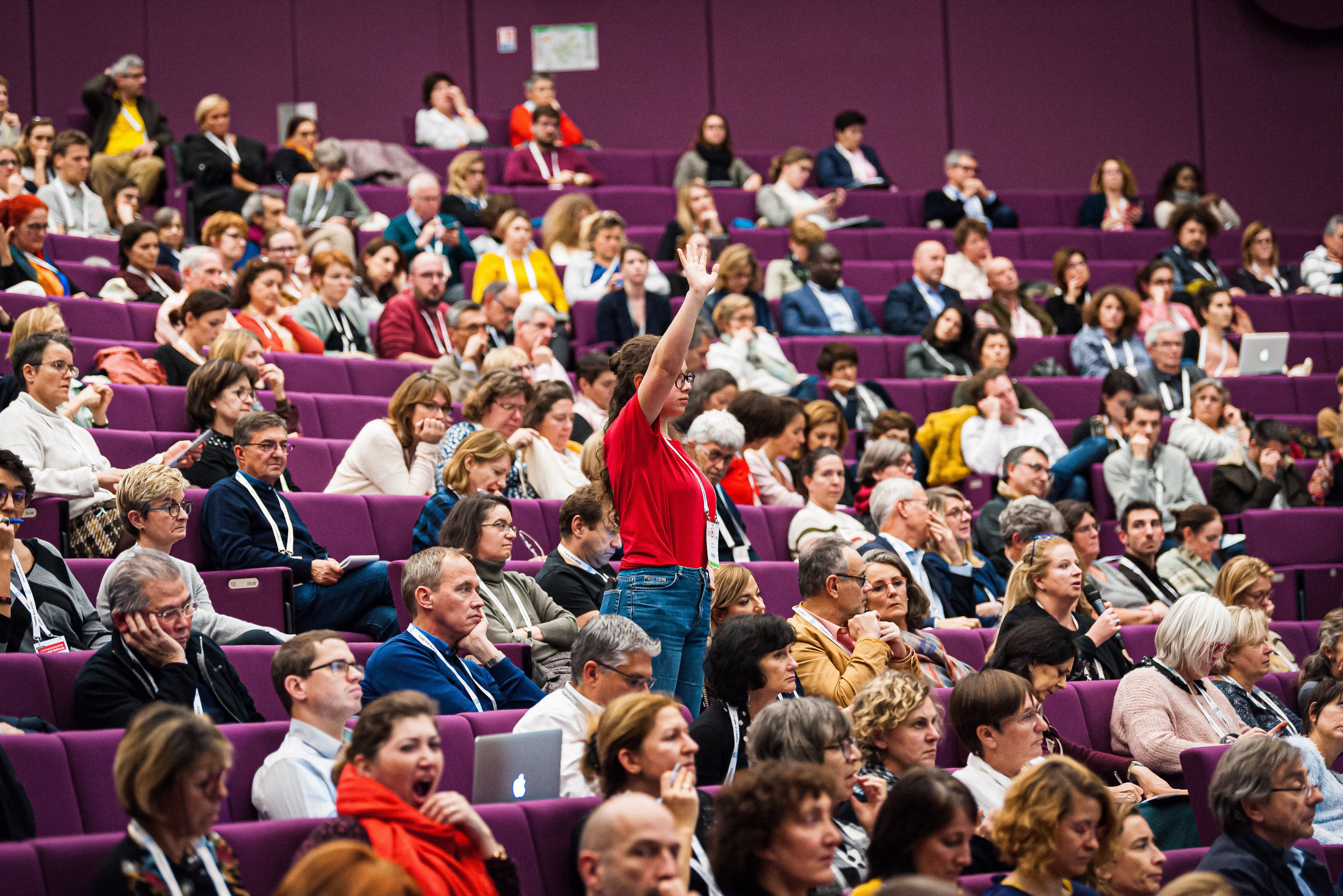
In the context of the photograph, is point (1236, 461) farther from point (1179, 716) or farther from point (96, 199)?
point (96, 199)

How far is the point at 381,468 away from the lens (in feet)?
13.3

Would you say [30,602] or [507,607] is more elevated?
[30,602]

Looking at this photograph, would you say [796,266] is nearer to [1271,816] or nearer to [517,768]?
[1271,816]

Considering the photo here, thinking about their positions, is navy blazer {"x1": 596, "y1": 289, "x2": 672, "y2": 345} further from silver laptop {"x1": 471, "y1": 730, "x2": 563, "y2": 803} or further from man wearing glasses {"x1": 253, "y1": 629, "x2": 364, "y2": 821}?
silver laptop {"x1": 471, "y1": 730, "x2": 563, "y2": 803}

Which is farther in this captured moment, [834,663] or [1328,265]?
[1328,265]

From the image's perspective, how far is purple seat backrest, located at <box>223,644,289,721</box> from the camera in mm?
2826

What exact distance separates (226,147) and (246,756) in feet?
17.2

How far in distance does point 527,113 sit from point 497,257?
2.05m

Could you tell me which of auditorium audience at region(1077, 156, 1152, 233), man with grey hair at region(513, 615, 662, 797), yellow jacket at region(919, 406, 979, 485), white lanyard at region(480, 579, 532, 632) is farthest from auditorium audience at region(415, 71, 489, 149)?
man with grey hair at region(513, 615, 662, 797)

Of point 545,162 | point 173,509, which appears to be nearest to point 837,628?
point 173,509

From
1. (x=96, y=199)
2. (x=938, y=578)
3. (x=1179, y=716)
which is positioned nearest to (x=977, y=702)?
(x=1179, y=716)

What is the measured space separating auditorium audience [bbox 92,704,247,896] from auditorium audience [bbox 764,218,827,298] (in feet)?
16.2

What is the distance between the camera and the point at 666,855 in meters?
1.84

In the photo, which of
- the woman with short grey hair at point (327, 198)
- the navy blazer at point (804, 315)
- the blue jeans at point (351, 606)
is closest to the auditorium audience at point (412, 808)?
the blue jeans at point (351, 606)
